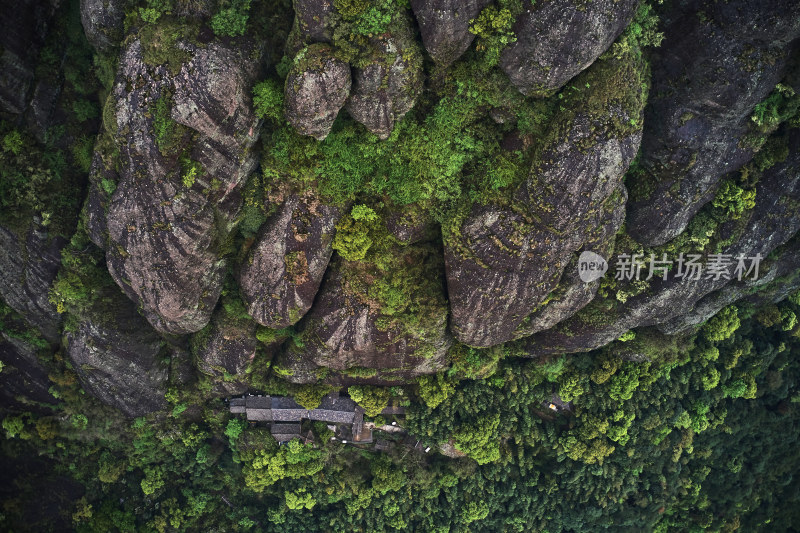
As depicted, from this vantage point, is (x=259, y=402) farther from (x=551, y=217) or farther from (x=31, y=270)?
(x=551, y=217)

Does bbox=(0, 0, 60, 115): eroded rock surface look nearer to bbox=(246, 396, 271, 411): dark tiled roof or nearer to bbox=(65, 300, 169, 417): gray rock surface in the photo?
bbox=(65, 300, 169, 417): gray rock surface

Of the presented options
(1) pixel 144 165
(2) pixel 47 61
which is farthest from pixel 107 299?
(2) pixel 47 61

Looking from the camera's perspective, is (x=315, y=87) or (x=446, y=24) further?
(x=315, y=87)

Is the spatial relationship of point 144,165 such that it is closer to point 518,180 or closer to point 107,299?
point 107,299

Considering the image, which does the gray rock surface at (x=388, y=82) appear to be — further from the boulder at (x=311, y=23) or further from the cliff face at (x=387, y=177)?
the boulder at (x=311, y=23)

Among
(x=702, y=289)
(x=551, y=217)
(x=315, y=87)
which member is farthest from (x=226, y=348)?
(x=702, y=289)

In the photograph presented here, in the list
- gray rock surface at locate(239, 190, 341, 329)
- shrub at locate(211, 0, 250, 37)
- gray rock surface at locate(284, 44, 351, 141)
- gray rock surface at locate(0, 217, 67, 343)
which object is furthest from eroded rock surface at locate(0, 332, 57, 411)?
gray rock surface at locate(284, 44, 351, 141)

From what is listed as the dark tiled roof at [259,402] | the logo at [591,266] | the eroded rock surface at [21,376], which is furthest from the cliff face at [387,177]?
the dark tiled roof at [259,402]
